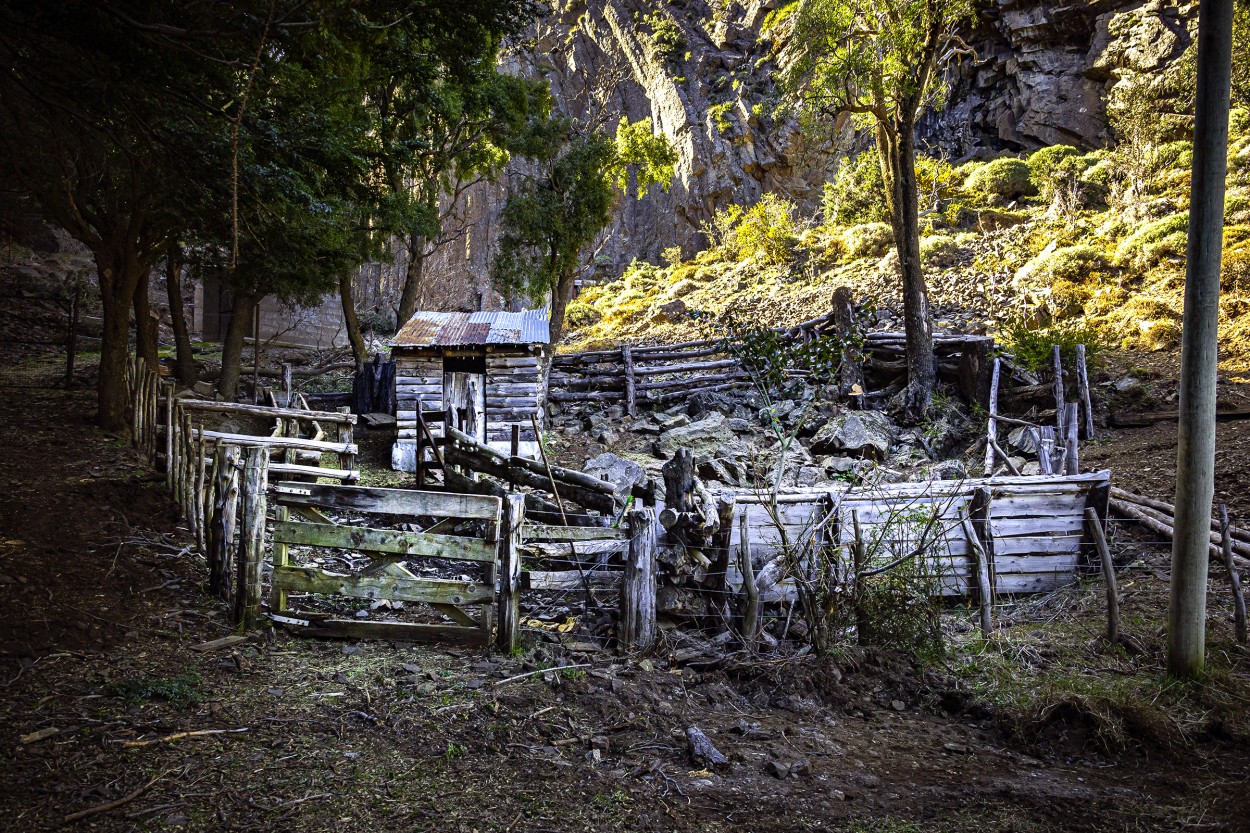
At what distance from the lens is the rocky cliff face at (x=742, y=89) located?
26656mm

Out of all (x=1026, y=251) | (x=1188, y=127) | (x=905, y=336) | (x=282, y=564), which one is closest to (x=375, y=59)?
(x=282, y=564)

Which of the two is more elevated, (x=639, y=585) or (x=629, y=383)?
(x=629, y=383)

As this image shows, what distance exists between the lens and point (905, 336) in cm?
1720

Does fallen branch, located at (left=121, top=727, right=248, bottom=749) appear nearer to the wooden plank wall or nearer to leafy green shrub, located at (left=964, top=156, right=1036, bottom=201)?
the wooden plank wall

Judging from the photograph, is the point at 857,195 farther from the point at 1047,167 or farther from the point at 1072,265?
the point at 1072,265

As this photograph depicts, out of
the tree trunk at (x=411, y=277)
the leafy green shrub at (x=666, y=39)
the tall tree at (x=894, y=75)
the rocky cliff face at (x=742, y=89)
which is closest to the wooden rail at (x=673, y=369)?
the tall tree at (x=894, y=75)

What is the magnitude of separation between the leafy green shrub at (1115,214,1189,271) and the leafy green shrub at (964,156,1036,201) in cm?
776

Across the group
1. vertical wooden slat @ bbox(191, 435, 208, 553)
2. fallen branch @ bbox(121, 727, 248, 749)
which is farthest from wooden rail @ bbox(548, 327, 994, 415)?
fallen branch @ bbox(121, 727, 248, 749)

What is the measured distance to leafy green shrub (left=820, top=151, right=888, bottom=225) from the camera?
2681 centimetres

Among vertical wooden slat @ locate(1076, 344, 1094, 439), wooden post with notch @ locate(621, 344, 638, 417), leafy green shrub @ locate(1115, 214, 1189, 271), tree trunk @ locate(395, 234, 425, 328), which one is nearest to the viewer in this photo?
vertical wooden slat @ locate(1076, 344, 1094, 439)

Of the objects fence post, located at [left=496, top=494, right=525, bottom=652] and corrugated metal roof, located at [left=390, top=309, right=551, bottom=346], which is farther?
corrugated metal roof, located at [left=390, top=309, right=551, bottom=346]

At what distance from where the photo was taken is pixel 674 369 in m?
19.3

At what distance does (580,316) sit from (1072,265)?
1801cm

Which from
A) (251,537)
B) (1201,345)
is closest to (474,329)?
(251,537)
